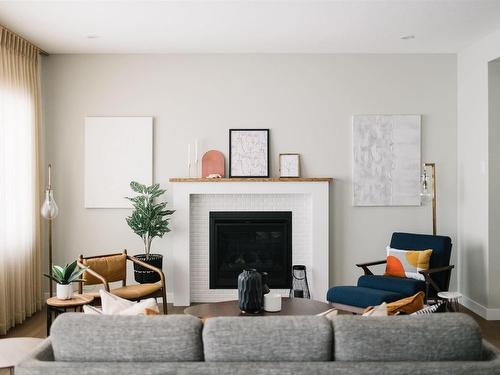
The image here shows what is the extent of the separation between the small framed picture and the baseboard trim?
2.22 m

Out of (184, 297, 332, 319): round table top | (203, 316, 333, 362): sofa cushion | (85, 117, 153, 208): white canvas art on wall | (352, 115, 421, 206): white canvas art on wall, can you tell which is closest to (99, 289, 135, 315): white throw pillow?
(203, 316, 333, 362): sofa cushion

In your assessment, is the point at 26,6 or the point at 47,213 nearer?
the point at 26,6

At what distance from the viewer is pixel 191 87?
6043mm

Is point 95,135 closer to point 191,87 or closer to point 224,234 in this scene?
point 191,87

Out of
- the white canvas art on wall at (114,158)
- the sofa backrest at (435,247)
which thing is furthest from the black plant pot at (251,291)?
the white canvas art on wall at (114,158)

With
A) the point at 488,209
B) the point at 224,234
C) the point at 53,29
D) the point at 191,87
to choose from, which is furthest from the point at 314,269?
the point at 53,29

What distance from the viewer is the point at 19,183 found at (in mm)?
5285

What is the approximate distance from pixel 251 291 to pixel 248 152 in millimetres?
Answer: 2372

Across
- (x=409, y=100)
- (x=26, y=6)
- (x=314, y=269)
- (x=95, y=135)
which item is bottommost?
(x=314, y=269)

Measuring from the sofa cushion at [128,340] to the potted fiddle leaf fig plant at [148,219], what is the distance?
10.6 ft

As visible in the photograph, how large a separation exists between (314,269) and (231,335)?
379 cm

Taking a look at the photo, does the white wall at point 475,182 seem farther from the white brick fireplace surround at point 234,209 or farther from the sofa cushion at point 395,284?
the white brick fireplace surround at point 234,209

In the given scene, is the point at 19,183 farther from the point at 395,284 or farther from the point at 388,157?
the point at 388,157

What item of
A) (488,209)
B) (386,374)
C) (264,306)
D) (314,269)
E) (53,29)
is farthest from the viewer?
(314,269)
